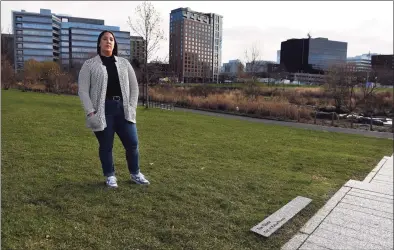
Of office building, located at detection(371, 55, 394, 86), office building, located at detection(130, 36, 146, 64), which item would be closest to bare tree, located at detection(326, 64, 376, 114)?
office building, located at detection(371, 55, 394, 86)

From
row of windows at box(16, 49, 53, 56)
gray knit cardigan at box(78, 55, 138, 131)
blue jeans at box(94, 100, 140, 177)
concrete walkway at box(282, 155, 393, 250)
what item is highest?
row of windows at box(16, 49, 53, 56)

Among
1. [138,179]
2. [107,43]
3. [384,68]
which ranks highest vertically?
[384,68]

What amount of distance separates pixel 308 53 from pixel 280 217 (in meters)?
78.9

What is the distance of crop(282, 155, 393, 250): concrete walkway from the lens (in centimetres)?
354

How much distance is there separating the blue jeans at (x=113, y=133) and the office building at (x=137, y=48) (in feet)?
40.4

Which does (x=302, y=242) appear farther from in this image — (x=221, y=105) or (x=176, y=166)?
(x=221, y=105)

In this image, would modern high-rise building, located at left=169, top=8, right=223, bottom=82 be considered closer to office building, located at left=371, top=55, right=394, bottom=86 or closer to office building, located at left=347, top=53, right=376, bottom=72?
office building, located at left=347, top=53, right=376, bottom=72

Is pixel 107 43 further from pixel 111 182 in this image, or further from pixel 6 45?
pixel 6 45

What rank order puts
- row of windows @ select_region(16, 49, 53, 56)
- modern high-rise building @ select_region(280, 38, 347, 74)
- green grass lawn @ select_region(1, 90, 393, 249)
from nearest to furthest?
green grass lawn @ select_region(1, 90, 393, 249) → row of windows @ select_region(16, 49, 53, 56) → modern high-rise building @ select_region(280, 38, 347, 74)

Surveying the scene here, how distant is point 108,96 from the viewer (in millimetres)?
4094

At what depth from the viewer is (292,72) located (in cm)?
8206

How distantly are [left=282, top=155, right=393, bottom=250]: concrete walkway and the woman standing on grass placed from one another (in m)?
2.24

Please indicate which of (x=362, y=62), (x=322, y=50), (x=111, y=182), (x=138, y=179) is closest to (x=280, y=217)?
(x=138, y=179)

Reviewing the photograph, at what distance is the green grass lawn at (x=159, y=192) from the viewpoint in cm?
320
